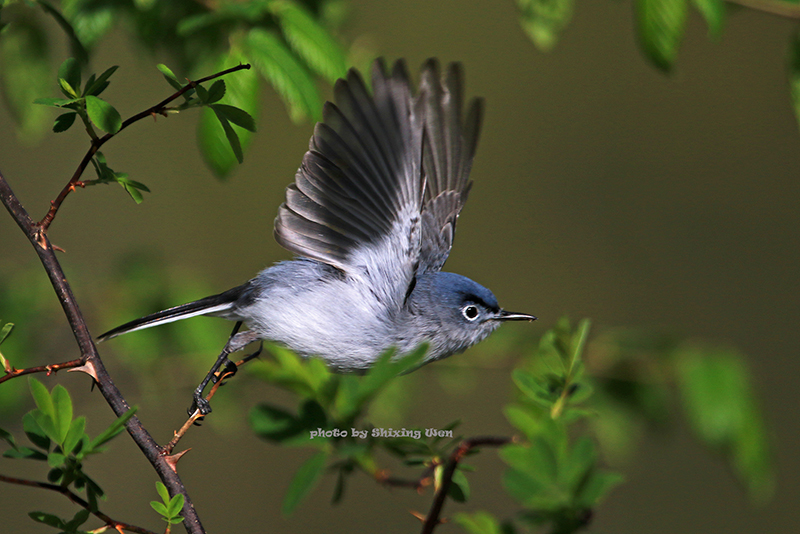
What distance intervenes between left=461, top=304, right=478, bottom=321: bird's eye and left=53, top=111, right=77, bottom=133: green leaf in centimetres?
78

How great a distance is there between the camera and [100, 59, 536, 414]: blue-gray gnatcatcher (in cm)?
113

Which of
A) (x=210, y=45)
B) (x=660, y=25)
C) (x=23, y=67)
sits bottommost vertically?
(x=23, y=67)

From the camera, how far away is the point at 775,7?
164cm

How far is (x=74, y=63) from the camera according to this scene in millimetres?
902

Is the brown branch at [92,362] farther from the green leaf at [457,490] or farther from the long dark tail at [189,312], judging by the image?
the long dark tail at [189,312]

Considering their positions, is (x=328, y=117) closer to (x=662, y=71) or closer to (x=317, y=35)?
(x=317, y=35)

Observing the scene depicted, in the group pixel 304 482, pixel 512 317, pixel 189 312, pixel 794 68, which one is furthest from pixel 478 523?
pixel 794 68

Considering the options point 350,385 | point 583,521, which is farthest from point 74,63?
point 583,521

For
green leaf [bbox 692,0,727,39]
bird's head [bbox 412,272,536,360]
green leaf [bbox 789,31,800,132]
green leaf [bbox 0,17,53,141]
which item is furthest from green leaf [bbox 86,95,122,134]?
green leaf [bbox 789,31,800,132]

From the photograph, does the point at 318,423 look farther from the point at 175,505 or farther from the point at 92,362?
the point at 92,362

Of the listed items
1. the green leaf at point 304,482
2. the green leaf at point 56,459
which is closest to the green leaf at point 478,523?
the green leaf at point 304,482

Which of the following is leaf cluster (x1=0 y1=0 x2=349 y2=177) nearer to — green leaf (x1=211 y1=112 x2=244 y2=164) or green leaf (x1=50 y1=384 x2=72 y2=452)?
green leaf (x1=211 y1=112 x2=244 y2=164)

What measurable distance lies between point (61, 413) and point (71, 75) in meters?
0.48

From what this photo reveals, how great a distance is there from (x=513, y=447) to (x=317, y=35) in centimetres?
118
